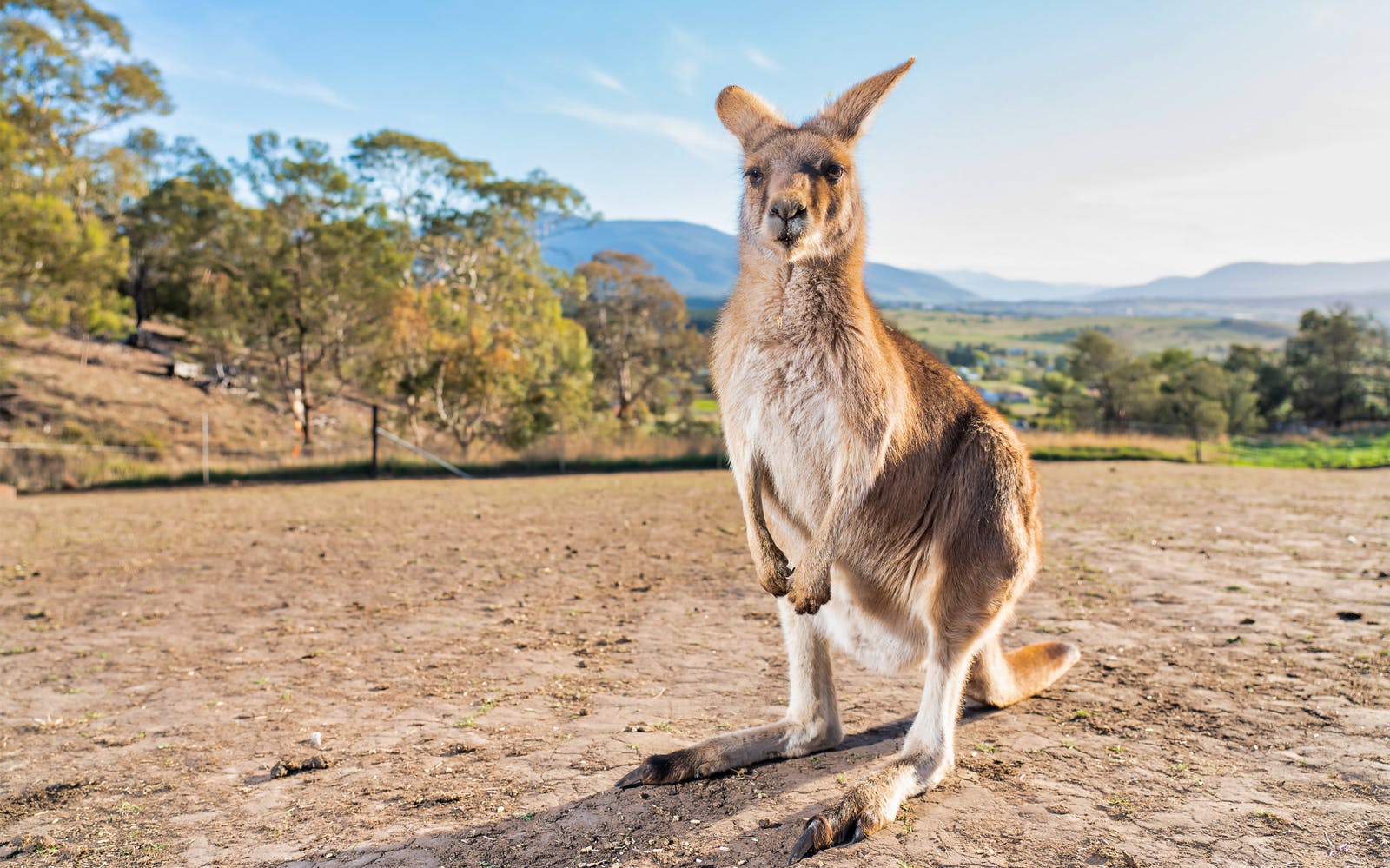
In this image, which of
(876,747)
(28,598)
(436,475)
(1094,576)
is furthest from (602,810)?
(436,475)

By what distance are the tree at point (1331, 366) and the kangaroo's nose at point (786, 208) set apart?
49162 millimetres

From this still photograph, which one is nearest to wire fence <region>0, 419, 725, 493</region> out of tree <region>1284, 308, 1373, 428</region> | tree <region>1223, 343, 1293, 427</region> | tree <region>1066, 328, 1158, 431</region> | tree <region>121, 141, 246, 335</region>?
tree <region>121, 141, 246, 335</region>

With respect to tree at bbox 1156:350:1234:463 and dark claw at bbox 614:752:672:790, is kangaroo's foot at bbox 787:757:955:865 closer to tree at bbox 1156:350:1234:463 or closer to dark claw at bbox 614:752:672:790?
dark claw at bbox 614:752:672:790

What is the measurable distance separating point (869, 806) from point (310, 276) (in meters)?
31.8

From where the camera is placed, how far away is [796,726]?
3.36 meters

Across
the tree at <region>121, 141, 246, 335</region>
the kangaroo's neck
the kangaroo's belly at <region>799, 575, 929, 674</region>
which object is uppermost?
the tree at <region>121, 141, 246, 335</region>

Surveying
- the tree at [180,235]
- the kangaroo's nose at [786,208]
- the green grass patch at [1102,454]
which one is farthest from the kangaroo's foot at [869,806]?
the tree at [180,235]

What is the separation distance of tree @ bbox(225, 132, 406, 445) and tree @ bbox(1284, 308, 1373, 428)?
4318 centimetres

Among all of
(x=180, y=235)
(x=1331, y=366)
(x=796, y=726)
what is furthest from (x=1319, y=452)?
(x=180, y=235)

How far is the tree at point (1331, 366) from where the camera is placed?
41812 millimetres

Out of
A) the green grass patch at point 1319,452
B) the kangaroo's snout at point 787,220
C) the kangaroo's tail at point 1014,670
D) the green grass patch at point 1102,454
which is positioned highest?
the kangaroo's snout at point 787,220

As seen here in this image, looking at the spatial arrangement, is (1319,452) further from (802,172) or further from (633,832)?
(633,832)

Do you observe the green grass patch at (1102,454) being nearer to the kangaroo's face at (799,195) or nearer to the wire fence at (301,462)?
the wire fence at (301,462)

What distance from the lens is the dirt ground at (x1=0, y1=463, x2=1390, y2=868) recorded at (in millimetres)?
2770
